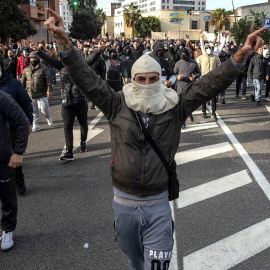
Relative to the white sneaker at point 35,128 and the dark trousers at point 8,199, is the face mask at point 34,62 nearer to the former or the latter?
the white sneaker at point 35,128

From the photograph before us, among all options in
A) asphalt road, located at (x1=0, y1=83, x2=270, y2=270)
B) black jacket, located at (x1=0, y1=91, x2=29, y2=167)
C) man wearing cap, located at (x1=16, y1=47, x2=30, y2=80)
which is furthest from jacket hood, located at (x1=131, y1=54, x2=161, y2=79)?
man wearing cap, located at (x1=16, y1=47, x2=30, y2=80)

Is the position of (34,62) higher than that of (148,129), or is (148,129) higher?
(34,62)

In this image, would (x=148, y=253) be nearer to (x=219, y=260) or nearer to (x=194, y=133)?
(x=219, y=260)

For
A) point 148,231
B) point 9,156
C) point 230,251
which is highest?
point 9,156

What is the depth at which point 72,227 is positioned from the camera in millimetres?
4465

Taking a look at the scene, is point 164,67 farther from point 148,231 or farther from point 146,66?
point 148,231

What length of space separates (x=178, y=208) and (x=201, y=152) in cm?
274

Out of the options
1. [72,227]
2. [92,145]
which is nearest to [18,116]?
[72,227]

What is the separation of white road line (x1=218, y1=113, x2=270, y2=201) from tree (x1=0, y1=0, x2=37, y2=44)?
26977 millimetres

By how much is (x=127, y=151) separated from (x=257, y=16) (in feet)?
189

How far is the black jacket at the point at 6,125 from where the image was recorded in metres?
3.81

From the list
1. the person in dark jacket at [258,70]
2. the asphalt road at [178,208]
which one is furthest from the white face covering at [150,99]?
the person in dark jacket at [258,70]

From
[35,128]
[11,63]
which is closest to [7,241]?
[35,128]

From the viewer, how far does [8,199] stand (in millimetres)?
4012
